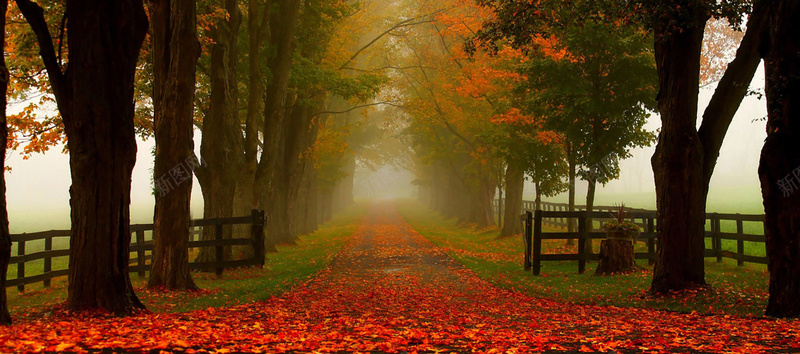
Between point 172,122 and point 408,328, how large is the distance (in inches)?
274

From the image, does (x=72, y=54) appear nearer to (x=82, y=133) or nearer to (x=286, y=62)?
(x=82, y=133)

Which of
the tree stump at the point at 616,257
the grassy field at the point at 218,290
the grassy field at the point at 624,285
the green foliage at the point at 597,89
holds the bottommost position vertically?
the grassy field at the point at 218,290

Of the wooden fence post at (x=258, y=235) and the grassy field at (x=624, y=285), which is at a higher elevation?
the wooden fence post at (x=258, y=235)

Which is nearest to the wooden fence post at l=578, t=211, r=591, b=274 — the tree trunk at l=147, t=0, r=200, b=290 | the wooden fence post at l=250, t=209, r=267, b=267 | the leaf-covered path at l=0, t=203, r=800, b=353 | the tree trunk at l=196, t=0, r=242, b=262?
the leaf-covered path at l=0, t=203, r=800, b=353

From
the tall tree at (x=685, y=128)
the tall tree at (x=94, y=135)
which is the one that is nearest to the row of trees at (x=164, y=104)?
the tall tree at (x=94, y=135)

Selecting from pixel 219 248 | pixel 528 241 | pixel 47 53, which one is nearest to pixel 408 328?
pixel 47 53

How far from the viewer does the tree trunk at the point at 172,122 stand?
12078 mm

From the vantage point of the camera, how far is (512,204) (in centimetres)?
3027

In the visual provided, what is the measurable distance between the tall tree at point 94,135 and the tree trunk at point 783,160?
374 inches

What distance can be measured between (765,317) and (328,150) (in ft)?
88.8

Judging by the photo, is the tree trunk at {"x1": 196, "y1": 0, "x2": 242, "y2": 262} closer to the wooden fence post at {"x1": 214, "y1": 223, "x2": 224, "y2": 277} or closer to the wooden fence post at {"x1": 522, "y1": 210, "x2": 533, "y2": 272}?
the wooden fence post at {"x1": 214, "y1": 223, "x2": 224, "y2": 277}

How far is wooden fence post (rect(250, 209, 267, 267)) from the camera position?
16.7 metres

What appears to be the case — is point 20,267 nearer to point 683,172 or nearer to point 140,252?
point 140,252

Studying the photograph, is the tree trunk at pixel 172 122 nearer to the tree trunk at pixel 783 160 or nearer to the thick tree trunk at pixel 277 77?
the thick tree trunk at pixel 277 77
